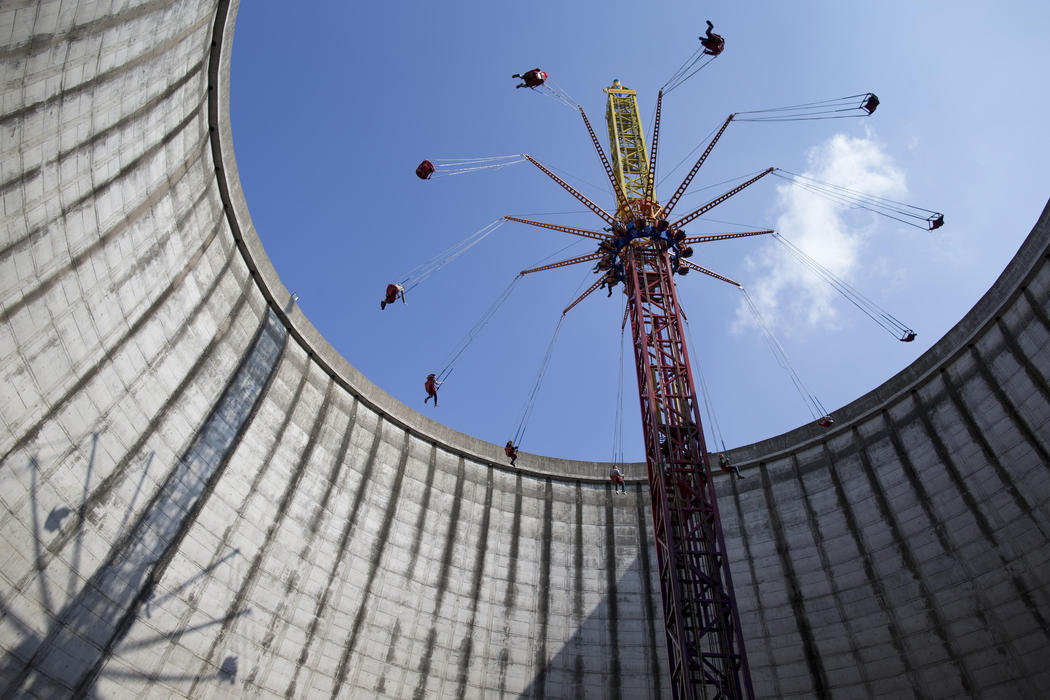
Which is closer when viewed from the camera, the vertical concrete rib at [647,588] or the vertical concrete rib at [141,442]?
the vertical concrete rib at [141,442]

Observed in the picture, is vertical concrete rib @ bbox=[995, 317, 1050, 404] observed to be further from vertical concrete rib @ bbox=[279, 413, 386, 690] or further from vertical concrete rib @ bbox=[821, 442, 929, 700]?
vertical concrete rib @ bbox=[279, 413, 386, 690]

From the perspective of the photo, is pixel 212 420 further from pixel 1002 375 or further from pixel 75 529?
pixel 1002 375

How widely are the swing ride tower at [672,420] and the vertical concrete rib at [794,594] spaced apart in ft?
9.24

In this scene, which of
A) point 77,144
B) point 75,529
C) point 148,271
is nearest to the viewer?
point 77,144

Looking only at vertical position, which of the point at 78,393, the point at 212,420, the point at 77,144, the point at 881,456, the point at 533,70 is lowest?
the point at 78,393

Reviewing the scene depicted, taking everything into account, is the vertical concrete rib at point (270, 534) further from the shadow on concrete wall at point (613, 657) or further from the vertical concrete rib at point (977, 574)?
the vertical concrete rib at point (977, 574)

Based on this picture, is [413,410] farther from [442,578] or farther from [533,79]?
[533,79]

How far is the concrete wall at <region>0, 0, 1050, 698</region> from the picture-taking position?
18234 millimetres

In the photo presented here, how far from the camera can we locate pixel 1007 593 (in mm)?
24391

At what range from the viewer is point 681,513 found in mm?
27031

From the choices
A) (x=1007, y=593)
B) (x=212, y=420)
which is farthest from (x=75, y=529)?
(x=1007, y=593)

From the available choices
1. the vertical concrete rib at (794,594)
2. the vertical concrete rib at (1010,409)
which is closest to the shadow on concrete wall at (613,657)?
the vertical concrete rib at (794,594)

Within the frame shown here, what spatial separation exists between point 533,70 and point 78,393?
20.7 m

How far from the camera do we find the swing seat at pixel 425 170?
31.6m
